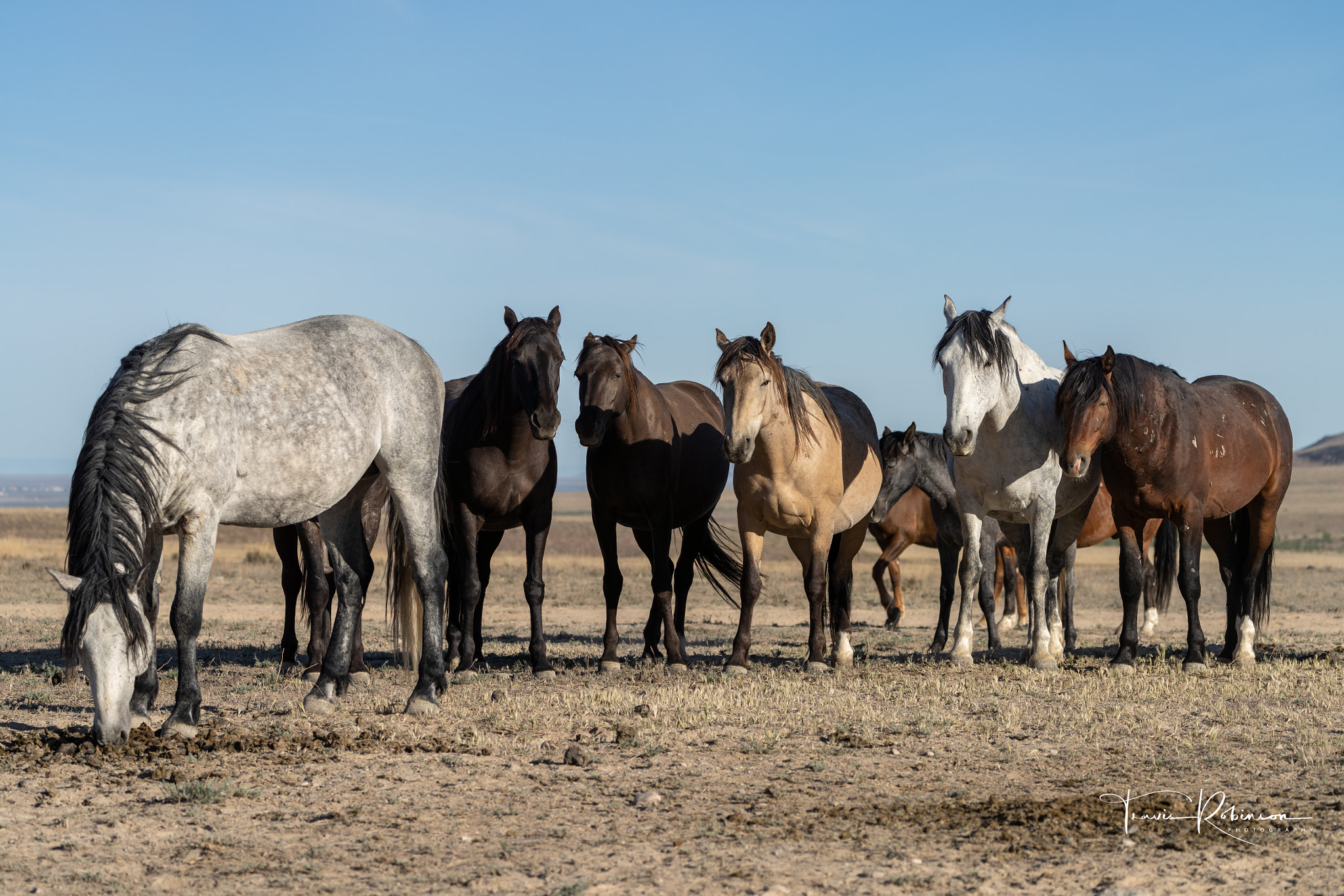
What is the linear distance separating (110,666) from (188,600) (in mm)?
677

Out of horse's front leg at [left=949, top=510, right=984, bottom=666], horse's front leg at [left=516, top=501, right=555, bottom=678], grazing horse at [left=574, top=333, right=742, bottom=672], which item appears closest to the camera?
grazing horse at [left=574, top=333, right=742, bottom=672]

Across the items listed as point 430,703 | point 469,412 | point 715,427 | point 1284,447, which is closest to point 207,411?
point 430,703

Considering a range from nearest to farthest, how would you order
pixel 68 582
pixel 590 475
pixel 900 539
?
pixel 68 582, pixel 590 475, pixel 900 539

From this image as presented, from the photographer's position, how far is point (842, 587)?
403 inches

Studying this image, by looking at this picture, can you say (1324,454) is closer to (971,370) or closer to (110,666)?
(971,370)

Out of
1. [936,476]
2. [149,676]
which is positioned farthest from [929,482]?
[149,676]

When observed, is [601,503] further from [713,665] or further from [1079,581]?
[1079,581]

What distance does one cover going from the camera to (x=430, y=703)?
293 inches

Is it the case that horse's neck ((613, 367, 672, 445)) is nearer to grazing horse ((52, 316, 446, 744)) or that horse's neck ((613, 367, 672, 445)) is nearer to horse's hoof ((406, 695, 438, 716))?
grazing horse ((52, 316, 446, 744))

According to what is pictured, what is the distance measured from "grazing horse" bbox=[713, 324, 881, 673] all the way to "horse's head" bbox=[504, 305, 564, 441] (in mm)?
1273

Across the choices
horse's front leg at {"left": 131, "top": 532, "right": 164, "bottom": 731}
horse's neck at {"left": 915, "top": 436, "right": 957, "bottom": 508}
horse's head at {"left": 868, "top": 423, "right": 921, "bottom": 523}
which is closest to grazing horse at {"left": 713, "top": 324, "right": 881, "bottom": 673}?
horse's head at {"left": 868, "top": 423, "right": 921, "bottom": 523}

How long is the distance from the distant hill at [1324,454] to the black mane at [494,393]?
15267 cm

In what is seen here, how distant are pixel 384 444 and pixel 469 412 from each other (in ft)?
6.28

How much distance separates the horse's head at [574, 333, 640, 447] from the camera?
9.05 meters
